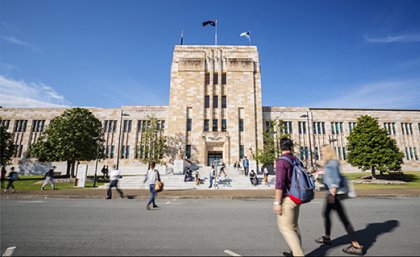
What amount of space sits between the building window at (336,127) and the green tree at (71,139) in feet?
134

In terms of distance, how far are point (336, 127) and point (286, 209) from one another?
4446 cm

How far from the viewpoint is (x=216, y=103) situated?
119 ft

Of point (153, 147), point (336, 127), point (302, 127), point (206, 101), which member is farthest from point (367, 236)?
point (336, 127)

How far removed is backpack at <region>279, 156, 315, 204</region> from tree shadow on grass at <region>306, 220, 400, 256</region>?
4.42 feet

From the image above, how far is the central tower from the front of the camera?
33.5 m

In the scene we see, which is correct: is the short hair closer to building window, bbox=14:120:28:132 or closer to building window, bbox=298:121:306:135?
building window, bbox=298:121:306:135

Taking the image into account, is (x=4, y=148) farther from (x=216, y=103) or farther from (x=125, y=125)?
(x=216, y=103)

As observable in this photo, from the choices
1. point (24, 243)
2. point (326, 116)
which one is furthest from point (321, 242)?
point (326, 116)

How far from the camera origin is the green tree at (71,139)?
83.0ft

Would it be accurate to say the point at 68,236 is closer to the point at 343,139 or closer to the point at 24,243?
the point at 24,243

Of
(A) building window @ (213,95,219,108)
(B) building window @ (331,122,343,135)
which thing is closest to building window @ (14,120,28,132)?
(A) building window @ (213,95,219,108)

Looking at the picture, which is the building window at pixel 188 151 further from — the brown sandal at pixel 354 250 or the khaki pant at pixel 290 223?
the khaki pant at pixel 290 223

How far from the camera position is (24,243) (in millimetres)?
4137

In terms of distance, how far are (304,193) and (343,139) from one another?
44.3m
